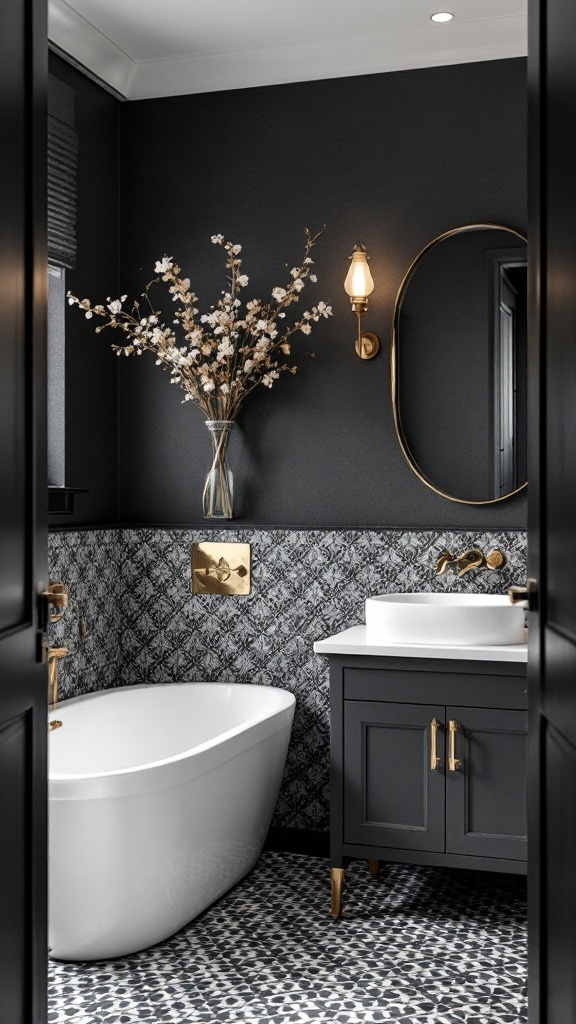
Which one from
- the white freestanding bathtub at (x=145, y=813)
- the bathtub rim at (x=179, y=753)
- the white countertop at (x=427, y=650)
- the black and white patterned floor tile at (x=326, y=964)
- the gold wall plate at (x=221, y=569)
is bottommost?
the black and white patterned floor tile at (x=326, y=964)

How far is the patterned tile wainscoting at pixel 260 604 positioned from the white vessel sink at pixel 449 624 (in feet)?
1.57

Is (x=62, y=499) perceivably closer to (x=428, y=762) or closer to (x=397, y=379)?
(x=397, y=379)

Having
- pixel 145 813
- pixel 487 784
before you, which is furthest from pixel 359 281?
pixel 145 813

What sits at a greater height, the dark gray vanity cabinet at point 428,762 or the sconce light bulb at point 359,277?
the sconce light bulb at point 359,277

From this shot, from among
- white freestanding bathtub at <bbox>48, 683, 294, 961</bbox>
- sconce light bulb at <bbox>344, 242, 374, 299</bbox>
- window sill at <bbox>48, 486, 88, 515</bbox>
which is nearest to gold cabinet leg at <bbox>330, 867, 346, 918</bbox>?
white freestanding bathtub at <bbox>48, 683, 294, 961</bbox>

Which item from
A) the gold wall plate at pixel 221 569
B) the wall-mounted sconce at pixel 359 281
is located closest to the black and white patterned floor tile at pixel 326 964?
the gold wall plate at pixel 221 569

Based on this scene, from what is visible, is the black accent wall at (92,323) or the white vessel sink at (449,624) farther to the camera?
the black accent wall at (92,323)

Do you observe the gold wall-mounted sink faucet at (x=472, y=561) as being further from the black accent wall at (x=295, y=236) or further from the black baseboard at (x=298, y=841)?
the black baseboard at (x=298, y=841)

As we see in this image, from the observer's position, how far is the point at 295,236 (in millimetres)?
3828

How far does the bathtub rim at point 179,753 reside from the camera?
261cm

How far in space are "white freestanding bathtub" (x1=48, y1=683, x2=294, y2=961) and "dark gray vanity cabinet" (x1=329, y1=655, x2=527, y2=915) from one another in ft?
0.98

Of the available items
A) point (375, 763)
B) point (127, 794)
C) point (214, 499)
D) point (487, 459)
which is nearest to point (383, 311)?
point (487, 459)

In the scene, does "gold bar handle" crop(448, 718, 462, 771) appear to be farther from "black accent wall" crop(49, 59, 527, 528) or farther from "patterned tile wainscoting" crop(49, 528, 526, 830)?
"black accent wall" crop(49, 59, 527, 528)

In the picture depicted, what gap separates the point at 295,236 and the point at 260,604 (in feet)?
4.56
